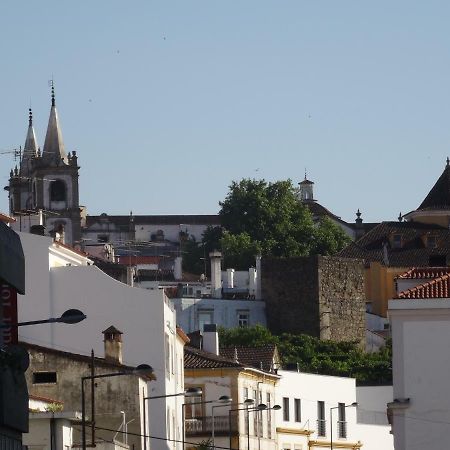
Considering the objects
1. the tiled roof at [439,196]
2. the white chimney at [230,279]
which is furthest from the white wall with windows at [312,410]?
the tiled roof at [439,196]

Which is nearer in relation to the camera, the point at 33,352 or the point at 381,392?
the point at 33,352

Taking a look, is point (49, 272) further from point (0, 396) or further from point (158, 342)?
point (0, 396)

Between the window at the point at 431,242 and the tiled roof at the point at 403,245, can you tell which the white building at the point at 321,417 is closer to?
the tiled roof at the point at 403,245

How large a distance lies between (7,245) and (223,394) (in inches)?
1958

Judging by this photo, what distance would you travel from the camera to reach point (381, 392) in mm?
116375

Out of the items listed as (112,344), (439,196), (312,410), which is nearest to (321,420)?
(312,410)

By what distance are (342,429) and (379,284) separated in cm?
5868

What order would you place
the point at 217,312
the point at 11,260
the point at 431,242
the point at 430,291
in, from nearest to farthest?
1. the point at 11,260
2. the point at 430,291
3. the point at 217,312
4. the point at 431,242

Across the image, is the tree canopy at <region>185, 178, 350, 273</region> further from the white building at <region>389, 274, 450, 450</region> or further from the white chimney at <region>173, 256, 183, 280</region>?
the white building at <region>389, 274, 450, 450</region>

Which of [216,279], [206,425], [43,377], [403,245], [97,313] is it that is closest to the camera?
[43,377]

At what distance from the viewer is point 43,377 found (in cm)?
7156

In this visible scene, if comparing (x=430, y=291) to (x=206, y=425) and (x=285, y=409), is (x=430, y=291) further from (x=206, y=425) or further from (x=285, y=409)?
(x=285, y=409)

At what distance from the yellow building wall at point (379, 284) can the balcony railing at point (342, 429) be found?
54269 millimetres

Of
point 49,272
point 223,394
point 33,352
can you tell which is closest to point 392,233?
point 223,394
